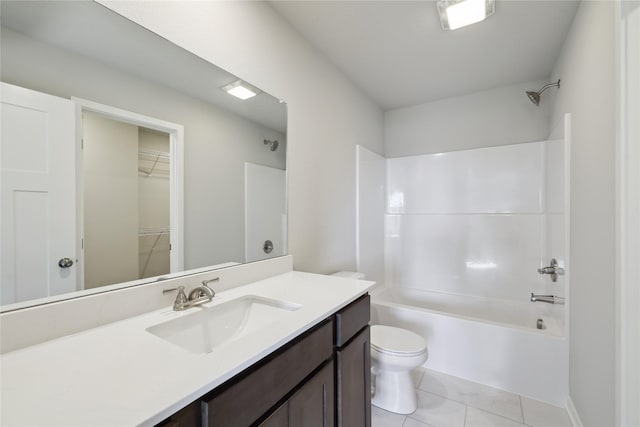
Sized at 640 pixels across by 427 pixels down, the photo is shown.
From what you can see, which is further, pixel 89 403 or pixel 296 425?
pixel 296 425

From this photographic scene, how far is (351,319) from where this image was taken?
1179 mm

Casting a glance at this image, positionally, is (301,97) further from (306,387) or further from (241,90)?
(306,387)

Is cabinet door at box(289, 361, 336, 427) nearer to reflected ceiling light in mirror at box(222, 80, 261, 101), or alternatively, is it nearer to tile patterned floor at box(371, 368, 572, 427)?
tile patterned floor at box(371, 368, 572, 427)

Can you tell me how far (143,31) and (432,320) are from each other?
255cm

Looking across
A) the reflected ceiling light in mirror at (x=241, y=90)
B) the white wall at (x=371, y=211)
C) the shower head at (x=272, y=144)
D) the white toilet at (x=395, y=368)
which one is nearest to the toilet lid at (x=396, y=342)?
the white toilet at (x=395, y=368)

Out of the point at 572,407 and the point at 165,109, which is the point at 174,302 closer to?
the point at 165,109

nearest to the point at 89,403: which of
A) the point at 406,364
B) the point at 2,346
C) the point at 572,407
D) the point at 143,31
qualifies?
the point at 2,346

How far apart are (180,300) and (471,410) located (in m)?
1.90

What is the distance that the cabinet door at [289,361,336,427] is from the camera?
0.84 m

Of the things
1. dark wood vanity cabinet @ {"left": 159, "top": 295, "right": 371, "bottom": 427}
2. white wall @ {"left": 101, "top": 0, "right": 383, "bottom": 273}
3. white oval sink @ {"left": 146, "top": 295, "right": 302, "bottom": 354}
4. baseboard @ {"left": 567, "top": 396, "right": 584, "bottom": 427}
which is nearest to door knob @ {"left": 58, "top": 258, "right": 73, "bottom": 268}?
white oval sink @ {"left": 146, "top": 295, "right": 302, "bottom": 354}

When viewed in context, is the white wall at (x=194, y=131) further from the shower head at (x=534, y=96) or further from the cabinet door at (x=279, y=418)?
the shower head at (x=534, y=96)

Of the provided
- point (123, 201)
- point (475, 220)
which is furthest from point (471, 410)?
point (123, 201)

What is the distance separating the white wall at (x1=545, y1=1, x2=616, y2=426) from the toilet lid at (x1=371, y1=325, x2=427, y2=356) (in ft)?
2.66

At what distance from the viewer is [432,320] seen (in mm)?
2205
